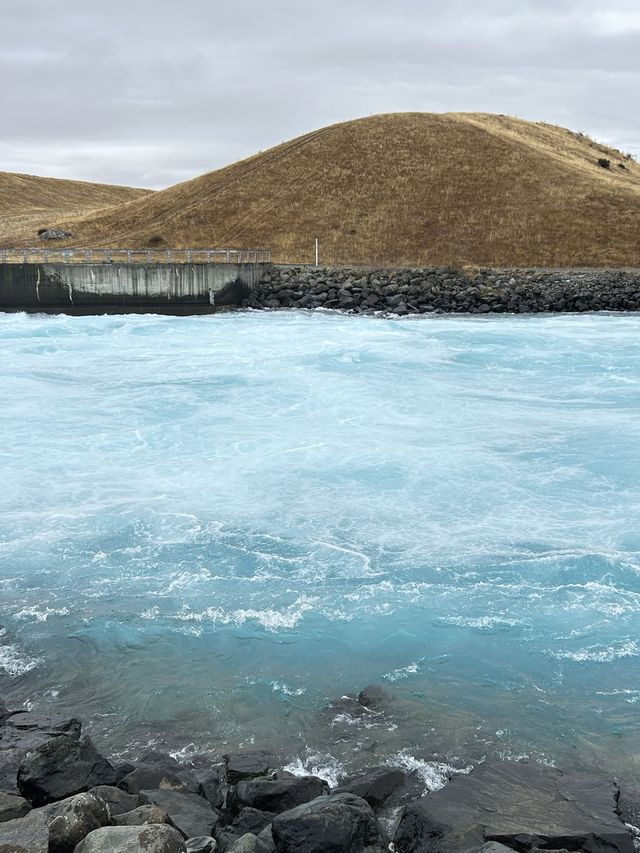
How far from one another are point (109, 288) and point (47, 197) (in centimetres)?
7477

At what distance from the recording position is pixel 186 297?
41.4 meters

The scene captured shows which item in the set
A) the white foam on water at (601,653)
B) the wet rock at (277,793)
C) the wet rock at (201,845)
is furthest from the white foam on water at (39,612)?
A: the white foam on water at (601,653)

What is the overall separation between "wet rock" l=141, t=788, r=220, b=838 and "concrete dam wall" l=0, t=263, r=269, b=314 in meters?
36.7

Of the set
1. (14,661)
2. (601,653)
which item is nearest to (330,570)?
(601,653)

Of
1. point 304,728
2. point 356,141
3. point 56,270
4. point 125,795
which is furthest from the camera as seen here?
point 356,141

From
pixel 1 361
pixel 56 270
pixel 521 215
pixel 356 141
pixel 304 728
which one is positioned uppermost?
pixel 356 141

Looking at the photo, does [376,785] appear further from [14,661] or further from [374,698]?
[14,661]

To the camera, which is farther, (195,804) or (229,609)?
(229,609)

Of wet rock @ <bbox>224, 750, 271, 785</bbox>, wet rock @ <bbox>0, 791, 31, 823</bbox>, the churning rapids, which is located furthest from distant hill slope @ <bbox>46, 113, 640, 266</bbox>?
wet rock @ <bbox>0, 791, 31, 823</bbox>

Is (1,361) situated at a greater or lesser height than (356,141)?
lesser

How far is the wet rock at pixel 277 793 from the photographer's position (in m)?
5.70

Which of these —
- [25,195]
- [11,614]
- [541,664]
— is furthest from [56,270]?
[25,195]

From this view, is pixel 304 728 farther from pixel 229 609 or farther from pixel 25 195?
pixel 25 195

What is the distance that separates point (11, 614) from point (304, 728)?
383cm
